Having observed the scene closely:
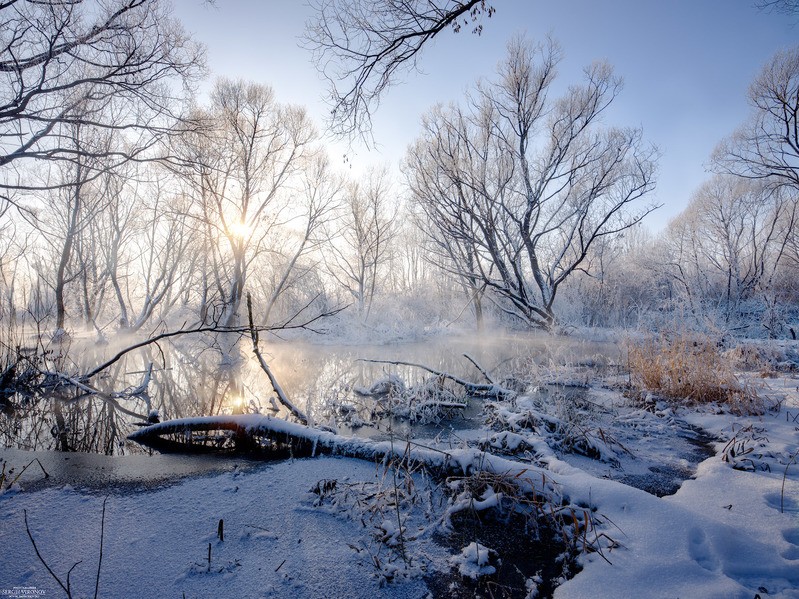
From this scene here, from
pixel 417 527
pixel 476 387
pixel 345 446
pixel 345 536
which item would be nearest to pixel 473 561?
pixel 417 527

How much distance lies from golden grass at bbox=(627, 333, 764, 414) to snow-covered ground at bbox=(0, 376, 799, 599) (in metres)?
1.93

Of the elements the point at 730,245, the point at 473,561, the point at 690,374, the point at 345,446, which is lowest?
the point at 473,561

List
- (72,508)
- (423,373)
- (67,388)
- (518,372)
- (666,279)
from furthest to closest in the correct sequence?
1. (666,279)
2. (423,373)
3. (518,372)
4. (67,388)
5. (72,508)

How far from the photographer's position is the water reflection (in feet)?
15.1

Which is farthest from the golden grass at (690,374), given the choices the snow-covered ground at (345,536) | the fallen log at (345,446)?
the fallen log at (345,446)

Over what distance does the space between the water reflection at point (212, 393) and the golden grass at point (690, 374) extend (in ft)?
4.85

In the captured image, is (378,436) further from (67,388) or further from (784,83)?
(784,83)

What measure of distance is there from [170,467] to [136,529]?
124 centimetres

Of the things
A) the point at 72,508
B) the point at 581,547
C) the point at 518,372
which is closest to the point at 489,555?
the point at 581,547

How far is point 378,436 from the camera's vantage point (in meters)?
4.61

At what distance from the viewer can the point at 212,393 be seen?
23.6 feet

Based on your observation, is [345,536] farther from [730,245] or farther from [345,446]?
[730,245]

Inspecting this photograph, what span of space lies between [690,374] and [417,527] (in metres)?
5.39

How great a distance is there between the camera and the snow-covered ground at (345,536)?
177cm
